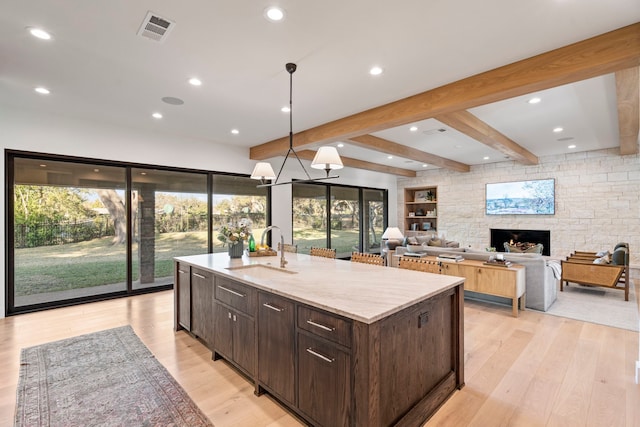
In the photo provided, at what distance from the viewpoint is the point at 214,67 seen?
2.90m

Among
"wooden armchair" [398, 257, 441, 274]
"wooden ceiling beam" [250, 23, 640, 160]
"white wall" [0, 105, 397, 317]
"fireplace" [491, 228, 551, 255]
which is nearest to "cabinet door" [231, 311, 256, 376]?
"wooden armchair" [398, 257, 441, 274]

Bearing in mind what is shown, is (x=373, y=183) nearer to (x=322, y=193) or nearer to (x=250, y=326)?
(x=322, y=193)

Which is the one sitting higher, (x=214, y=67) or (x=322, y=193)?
(x=214, y=67)

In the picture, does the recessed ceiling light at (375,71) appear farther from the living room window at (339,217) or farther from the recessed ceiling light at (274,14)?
the living room window at (339,217)

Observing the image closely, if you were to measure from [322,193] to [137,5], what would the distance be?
21.1 feet

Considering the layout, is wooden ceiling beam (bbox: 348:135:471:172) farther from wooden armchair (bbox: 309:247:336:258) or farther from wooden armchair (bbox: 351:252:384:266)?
wooden armchair (bbox: 351:252:384:266)

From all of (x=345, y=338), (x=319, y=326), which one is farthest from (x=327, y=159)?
(x=345, y=338)

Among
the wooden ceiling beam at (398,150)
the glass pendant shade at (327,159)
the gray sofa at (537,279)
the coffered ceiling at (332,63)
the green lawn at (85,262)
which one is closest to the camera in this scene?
the coffered ceiling at (332,63)

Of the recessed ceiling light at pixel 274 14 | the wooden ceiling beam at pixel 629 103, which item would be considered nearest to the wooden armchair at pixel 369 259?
the recessed ceiling light at pixel 274 14

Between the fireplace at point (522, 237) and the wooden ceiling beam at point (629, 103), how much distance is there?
9.13 ft

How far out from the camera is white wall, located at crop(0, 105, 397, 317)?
158 inches

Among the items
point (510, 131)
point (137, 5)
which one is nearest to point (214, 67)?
point (137, 5)

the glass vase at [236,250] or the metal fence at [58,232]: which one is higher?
the metal fence at [58,232]

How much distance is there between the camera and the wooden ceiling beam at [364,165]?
650cm
